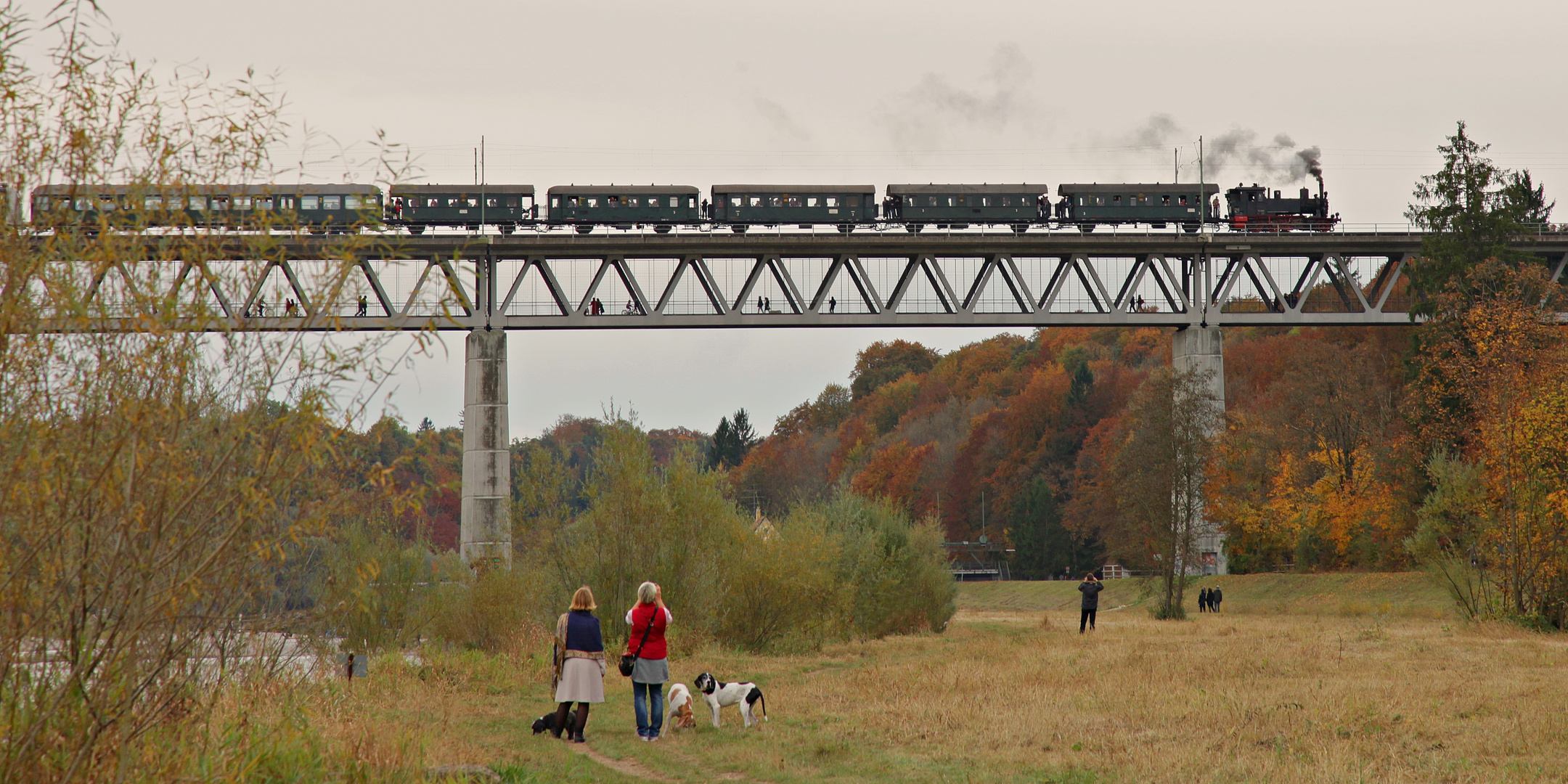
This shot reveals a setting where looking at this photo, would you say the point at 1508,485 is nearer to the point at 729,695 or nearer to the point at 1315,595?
the point at 1315,595

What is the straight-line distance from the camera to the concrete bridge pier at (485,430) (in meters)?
46.8

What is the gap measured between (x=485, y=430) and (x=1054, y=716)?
118 ft

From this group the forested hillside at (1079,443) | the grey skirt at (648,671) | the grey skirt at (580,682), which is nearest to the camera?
the grey skirt at (580,682)

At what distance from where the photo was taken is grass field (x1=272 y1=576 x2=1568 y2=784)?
1103 centimetres

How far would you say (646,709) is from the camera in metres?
13.9

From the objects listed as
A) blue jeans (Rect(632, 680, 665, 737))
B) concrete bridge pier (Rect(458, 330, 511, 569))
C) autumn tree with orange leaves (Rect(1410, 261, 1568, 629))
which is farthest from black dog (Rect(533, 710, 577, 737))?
concrete bridge pier (Rect(458, 330, 511, 569))

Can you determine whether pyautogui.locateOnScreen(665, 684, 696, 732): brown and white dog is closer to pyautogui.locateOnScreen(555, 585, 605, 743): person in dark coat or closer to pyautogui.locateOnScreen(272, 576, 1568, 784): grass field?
pyautogui.locateOnScreen(272, 576, 1568, 784): grass field

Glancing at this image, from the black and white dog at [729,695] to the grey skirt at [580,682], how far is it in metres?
1.26

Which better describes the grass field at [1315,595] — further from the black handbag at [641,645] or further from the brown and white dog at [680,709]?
the black handbag at [641,645]

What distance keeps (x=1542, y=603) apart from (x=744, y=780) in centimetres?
2334

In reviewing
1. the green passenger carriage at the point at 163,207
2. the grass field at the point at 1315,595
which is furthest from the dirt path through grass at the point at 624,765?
the grass field at the point at 1315,595

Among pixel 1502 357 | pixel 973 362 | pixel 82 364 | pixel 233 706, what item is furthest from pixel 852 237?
pixel 973 362

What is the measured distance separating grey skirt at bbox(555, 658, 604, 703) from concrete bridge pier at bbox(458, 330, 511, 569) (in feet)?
110

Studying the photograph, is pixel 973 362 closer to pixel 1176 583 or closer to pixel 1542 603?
pixel 1176 583
